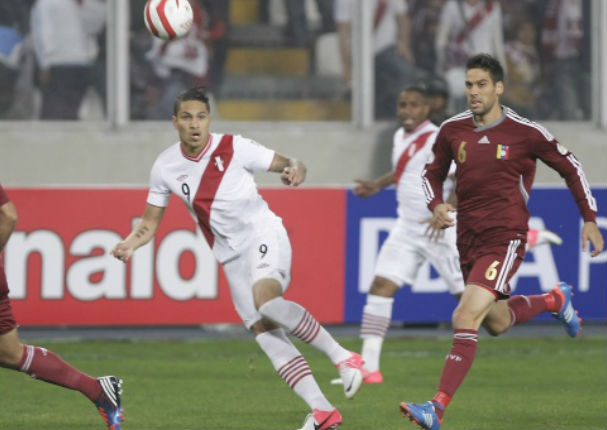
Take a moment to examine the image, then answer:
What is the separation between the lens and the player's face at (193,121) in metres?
7.94

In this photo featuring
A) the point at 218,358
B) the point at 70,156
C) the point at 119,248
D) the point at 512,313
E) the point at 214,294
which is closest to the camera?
the point at 119,248

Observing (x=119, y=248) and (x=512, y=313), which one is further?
(x=512, y=313)

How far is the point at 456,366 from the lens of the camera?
7484 mm

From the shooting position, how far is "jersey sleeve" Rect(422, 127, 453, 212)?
26.8ft

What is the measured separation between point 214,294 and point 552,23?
5.30 m

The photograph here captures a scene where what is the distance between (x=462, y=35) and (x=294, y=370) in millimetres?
8381

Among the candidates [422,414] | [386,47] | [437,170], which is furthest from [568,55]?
[422,414]

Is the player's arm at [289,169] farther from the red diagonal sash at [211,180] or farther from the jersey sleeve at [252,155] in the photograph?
the red diagonal sash at [211,180]

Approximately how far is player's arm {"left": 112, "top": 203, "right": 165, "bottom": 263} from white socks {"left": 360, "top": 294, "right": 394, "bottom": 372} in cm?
262

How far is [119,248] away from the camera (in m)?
7.76

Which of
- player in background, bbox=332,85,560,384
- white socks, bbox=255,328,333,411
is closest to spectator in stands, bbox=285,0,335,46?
player in background, bbox=332,85,560,384

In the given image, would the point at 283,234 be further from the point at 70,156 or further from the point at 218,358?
the point at 70,156

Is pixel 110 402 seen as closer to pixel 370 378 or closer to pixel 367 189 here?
pixel 370 378

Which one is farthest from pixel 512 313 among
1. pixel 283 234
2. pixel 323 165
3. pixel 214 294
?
pixel 323 165
